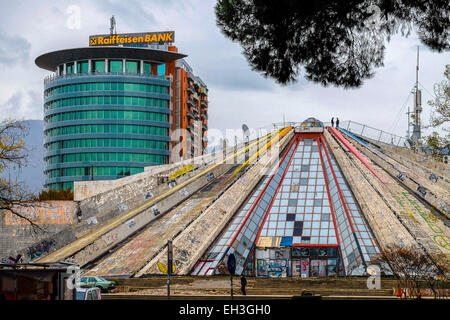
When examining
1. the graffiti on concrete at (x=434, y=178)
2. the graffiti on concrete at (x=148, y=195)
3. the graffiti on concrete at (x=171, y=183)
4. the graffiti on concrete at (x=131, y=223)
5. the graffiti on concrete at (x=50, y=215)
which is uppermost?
the graffiti on concrete at (x=434, y=178)

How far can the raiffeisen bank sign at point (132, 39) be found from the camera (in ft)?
301

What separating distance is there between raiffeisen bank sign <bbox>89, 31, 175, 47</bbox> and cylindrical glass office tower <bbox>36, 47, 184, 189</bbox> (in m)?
3.37

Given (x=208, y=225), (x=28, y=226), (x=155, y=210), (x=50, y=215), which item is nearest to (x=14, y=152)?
(x=208, y=225)

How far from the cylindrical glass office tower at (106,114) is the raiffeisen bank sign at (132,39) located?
3365 mm

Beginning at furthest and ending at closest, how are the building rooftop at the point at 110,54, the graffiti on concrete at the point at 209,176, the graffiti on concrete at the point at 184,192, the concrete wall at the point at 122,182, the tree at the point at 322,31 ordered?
the building rooftop at the point at 110,54 < the graffiti on concrete at the point at 209,176 < the concrete wall at the point at 122,182 < the graffiti on concrete at the point at 184,192 < the tree at the point at 322,31

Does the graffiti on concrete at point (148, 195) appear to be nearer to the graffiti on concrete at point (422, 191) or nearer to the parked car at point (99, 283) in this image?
the parked car at point (99, 283)

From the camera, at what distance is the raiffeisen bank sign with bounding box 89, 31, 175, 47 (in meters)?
91.6

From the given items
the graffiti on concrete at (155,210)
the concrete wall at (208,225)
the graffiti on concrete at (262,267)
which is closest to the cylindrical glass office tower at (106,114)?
the concrete wall at (208,225)

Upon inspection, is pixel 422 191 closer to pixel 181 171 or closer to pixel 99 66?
pixel 181 171

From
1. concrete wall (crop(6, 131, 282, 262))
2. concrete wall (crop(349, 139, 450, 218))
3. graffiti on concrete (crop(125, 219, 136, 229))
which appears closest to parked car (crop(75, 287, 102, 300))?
graffiti on concrete (crop(125, 219, 136, 229))

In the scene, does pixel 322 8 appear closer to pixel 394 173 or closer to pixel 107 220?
pixel 107 220

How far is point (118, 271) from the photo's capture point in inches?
1407

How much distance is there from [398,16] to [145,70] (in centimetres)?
7926
